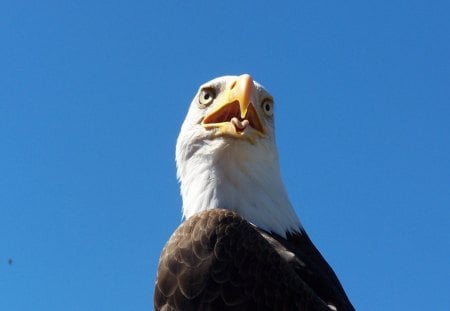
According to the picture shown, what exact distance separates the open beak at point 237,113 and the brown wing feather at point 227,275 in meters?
1.19

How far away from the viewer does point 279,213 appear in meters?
10.1

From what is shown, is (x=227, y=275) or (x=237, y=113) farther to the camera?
(x=237, y=113)

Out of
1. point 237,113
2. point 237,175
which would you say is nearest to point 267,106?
point 237,113

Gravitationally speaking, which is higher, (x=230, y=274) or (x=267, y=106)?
(x=267, y=106)

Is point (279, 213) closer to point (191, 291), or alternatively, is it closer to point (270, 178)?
point (270, 178)

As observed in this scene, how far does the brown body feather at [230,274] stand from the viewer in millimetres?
8812

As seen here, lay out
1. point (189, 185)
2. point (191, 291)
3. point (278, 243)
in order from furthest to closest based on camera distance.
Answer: point (189, 185) → point (278, 243) → point (191, 291)

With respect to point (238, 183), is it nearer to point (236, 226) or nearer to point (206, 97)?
point (206, 97)

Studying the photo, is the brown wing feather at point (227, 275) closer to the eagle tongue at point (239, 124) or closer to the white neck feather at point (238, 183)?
the white neck feather at point (238, 183)

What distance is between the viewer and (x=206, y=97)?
1057 cm

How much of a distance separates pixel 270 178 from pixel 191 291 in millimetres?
1767

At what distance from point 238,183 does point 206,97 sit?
916 millimetres

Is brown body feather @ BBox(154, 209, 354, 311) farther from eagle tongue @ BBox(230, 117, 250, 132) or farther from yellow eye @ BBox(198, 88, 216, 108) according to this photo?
yellow eye @ BBox(198, 88, 216, 108)

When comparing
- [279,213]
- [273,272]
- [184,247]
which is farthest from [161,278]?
[279,213]
